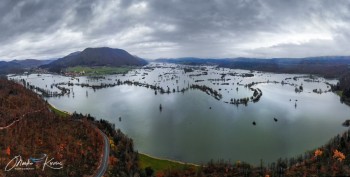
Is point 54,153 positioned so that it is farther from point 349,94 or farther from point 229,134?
point 349,94

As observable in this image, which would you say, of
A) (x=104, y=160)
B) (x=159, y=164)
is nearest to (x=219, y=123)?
→ (x=159, y=164)

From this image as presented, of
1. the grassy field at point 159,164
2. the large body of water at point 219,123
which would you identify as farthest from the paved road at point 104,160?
the large body of water at point 219,123

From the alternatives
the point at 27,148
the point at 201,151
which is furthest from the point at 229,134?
the point at 27,148

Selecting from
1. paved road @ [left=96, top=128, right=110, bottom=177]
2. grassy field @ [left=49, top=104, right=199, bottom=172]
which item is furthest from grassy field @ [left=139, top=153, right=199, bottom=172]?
paved road @ [left=96, top=128, right=110, bottom=177]

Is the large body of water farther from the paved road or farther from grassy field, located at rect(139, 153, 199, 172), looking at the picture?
the paved road

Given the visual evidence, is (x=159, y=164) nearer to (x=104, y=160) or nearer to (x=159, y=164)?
(x=159, y=164)

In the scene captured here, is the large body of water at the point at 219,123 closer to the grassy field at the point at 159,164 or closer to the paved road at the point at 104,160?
the grassy field at the point at 159,164

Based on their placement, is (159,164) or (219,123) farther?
(219,123)

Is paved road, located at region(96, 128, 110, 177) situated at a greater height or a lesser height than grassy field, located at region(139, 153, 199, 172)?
greater
